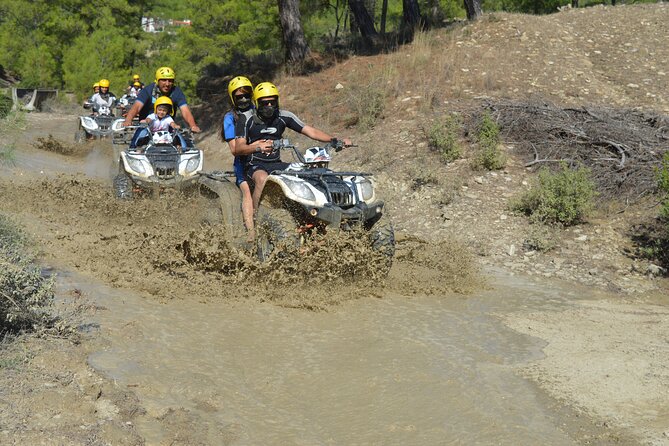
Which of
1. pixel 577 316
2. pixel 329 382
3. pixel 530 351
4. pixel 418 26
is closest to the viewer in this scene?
pixel 329 382

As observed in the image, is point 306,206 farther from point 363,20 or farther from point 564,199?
point 363,20

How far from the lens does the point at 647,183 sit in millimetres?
10766

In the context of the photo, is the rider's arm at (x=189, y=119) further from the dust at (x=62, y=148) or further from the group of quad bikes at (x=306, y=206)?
the dust at (x=62, y=148)

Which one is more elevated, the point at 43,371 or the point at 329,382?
the point at 43,371

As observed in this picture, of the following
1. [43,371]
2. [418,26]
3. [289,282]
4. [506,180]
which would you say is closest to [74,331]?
[43,371]

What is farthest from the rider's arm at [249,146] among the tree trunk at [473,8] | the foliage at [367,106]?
the tree trunk at [473,8]

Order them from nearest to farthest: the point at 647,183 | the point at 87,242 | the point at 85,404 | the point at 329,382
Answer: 1. the point at 85,404
2. the point at 329,382
3. the point at 87,242
4. the point at 647,183

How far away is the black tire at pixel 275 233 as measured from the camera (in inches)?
296

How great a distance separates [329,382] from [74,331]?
75.5 inches

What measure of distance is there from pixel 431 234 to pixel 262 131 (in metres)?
3.83

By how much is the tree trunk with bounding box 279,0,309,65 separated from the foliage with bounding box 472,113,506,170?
31.9ft

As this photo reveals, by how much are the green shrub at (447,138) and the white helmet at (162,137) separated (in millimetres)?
4715

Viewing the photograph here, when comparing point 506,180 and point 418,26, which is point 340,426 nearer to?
point 506,180

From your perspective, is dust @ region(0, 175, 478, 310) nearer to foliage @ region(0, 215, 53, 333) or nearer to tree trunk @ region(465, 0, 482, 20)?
foliage @ region(0, 215, 53, 333)
